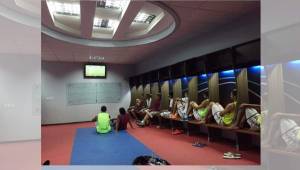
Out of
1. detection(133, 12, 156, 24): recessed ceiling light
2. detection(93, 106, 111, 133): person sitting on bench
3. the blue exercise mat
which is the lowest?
the blue exercise mat

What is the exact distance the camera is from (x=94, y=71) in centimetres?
475

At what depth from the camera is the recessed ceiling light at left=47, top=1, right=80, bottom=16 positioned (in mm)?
3405

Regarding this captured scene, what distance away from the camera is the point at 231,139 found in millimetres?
4090

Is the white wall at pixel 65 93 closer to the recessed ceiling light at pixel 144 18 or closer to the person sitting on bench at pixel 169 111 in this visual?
the person sitting on bench at pixel 169 111

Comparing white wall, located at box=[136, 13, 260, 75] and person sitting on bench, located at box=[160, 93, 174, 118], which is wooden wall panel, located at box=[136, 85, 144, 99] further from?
person sitting on bench, located at box=[160, 93, 174, 118]

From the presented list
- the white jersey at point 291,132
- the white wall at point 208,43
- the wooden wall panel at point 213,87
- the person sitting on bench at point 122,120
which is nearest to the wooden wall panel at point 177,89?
the white wall at point 208,43

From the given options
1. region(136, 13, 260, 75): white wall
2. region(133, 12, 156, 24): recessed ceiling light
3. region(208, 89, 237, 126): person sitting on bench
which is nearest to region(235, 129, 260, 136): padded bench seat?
region(208, 89, 237, 126): person sitting on bench

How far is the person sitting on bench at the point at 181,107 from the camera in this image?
511 cm

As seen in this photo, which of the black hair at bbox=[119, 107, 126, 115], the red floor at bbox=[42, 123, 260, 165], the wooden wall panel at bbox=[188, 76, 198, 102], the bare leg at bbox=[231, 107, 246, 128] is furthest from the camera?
the black hair at bbox=[119, 107, 126, 115]

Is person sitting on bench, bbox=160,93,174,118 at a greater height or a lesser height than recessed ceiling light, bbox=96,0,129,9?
lesser

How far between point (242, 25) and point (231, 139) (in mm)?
2166

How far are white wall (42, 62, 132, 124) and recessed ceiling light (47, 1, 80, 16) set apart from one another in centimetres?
132

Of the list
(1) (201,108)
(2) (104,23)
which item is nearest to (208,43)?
(1) (201,108)

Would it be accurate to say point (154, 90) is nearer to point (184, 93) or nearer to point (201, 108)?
point (184, 93)
